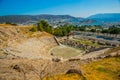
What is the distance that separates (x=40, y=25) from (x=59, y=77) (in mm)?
61690

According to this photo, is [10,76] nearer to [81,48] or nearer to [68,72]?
[68,72]

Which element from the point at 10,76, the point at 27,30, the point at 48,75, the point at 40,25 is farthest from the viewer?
the point at 40,25

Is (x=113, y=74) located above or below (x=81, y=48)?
above

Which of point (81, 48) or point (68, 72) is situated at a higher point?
point (68, 72)

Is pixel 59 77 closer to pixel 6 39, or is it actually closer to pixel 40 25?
pixel 6 39

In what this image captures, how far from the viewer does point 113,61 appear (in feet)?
69.7

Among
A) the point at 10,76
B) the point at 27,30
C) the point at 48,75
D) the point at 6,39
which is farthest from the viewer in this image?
the point at 27,30

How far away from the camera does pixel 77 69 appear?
17469 millimetres

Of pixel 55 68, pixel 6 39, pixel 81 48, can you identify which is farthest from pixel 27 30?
pixel 55 68

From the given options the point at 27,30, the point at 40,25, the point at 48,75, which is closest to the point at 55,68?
the point at 48,75

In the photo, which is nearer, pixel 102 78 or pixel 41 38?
pixel 102 78

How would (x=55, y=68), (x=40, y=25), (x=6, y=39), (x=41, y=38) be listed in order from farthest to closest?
(x=40, y=25), (x=41, y=38), (x=6, y=39), (x=55, y=68)

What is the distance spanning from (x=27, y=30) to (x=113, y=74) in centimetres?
5772

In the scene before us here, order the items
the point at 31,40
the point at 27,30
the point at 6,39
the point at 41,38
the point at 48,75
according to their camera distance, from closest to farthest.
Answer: the point at 48,75 → the point at 6,39 → the point at 31,40 → the point at 41,38 → the point at 27,30
